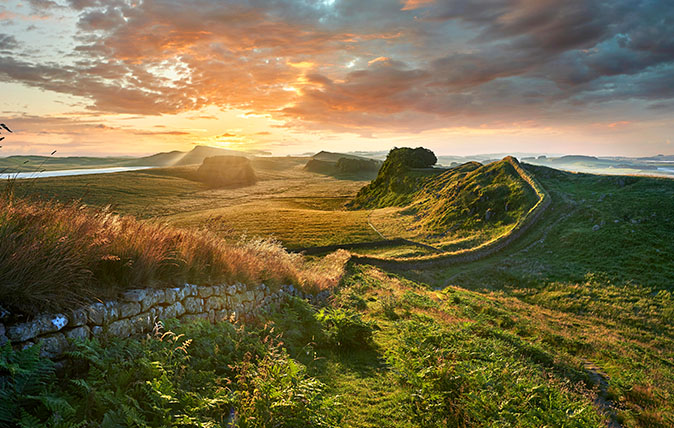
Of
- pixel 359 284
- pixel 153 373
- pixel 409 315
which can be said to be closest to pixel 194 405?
pixel 153 373

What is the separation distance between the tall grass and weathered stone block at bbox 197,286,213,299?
300mm

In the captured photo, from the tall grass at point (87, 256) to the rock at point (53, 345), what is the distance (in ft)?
1.72

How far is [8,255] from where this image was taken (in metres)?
5.25

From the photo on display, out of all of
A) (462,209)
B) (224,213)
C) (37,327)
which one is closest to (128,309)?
(37,327)

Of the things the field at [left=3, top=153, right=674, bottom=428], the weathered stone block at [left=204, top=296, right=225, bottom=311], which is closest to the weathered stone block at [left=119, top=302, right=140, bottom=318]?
the field at [left=3, top=153, right=674, bottom=428]

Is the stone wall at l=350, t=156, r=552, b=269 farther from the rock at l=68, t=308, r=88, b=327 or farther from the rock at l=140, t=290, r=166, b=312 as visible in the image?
the rock at l=68, t=308, r=88, b=327

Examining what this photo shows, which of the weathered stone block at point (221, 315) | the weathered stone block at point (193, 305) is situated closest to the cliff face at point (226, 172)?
the weathered stone block at point (221, 315)

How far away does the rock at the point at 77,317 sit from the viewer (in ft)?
18.1

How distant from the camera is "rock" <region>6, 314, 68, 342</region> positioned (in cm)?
478

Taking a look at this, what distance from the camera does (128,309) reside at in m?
6.56

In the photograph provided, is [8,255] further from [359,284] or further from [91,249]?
[359,284]

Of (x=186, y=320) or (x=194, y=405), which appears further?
(x=186, y=320)

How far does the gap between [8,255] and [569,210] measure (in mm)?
45981

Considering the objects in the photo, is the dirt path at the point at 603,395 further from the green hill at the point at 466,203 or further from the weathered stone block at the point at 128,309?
the green hill at the point at 466,203
